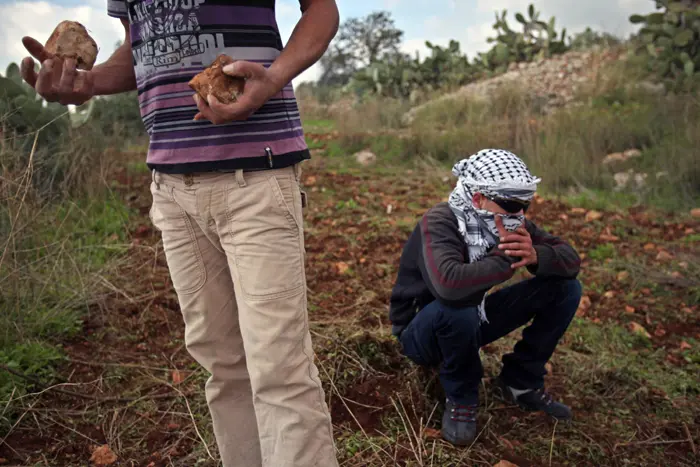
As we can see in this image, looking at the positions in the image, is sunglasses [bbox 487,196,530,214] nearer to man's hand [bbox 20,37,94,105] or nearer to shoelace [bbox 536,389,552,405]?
shoelace [bbox 536,389,552,405]

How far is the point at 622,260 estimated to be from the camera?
4055 mm

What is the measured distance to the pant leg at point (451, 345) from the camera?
6.70 ft

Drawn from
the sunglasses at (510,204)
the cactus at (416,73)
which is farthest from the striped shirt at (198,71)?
the cactus at (416,73)

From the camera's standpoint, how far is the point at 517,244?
1.97m

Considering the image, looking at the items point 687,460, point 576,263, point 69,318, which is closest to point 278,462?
point 576,263

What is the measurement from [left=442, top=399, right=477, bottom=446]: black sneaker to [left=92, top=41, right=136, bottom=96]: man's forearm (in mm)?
1486

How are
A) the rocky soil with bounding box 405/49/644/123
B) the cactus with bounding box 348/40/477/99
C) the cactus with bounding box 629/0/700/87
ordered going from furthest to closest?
the cactus with bounding box 348/40/477/99, the rocky soil with bounding box 405/49/644/123, the cactus with bounding box 629/0/700/87

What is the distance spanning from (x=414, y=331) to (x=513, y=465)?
1.75 ft

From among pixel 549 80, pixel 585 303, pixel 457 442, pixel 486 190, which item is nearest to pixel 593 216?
pixel 585 303

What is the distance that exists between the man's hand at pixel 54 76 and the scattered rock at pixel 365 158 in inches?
Answer: 244

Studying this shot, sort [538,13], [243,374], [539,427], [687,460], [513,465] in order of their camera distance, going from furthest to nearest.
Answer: [538,13] < [539,427] < [687,460] < [513,465] < [243,374]

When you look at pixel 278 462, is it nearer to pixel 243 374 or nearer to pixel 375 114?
pixel 243 374

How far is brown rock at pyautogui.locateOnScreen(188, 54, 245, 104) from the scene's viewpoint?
1305 mm

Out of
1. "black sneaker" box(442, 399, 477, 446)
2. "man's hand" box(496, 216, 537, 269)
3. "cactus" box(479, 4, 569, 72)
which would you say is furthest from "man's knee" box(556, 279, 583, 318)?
"cactus" box(479, 4, 569, 72)
